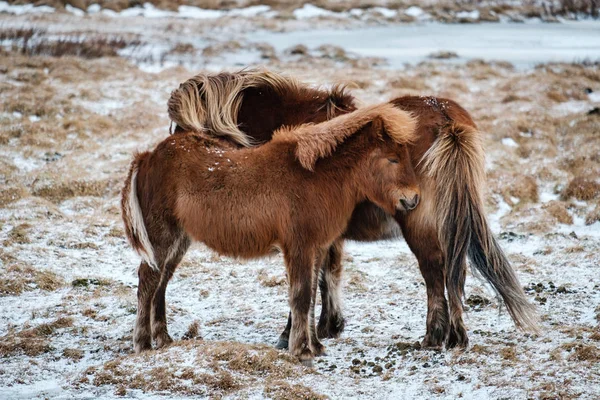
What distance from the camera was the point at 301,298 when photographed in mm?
5215

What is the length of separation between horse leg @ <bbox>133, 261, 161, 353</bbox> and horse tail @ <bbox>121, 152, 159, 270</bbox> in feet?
0.31

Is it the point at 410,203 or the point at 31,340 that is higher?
the point at 410,203

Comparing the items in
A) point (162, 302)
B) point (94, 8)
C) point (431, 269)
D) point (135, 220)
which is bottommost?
point (162, 302)

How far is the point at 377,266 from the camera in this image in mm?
7945

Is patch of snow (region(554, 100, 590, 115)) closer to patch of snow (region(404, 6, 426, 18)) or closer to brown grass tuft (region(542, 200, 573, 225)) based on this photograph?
brown grass tuft (region(542, 200, 573, 225))

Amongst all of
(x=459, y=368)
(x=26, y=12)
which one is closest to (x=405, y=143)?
(x=459, y=368)

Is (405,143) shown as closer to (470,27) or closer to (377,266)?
(377,266)

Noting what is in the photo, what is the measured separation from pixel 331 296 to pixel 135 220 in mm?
1900

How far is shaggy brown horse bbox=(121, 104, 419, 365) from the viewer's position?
523 cm

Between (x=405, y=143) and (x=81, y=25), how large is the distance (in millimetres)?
24557

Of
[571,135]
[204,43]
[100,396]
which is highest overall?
[204,43]

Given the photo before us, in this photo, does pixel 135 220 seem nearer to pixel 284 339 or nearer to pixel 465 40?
pixel 284 339

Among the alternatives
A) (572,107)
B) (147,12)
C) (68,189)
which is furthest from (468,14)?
(68,189)

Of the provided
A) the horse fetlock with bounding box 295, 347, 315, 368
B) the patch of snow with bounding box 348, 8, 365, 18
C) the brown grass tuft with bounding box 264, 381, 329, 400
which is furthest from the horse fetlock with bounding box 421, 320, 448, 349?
the patch of snow with bounding box 348, 8, 365, 18
